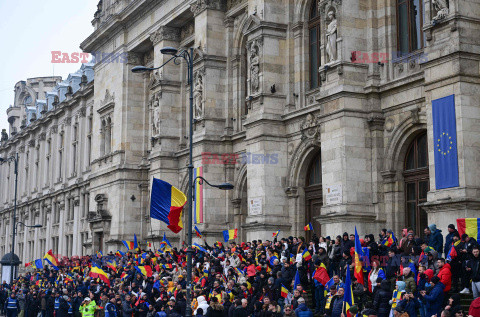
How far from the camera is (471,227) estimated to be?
18.4 meters

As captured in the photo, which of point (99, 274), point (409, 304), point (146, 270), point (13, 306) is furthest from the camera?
point (13, 306)

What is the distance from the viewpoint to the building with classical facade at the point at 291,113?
22109 millimetres

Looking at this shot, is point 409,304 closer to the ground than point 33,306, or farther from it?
farther from it

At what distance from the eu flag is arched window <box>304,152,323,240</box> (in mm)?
8757

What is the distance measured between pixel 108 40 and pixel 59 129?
18.7 meters

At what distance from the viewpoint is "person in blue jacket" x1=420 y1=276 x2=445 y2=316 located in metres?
16.2

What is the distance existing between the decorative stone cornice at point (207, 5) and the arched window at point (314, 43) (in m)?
7.12

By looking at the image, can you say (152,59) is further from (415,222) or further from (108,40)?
(415,222)

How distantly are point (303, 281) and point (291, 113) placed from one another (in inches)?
434

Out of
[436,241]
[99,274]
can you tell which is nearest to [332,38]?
[436,241]

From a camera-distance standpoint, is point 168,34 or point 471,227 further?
point 168,34

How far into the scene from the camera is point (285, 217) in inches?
1218

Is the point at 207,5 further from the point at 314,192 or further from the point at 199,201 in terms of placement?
the point at 314,192

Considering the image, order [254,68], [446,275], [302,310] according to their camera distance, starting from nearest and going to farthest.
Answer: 1. [446,275]
2. [302,310]
3. [254,68]
